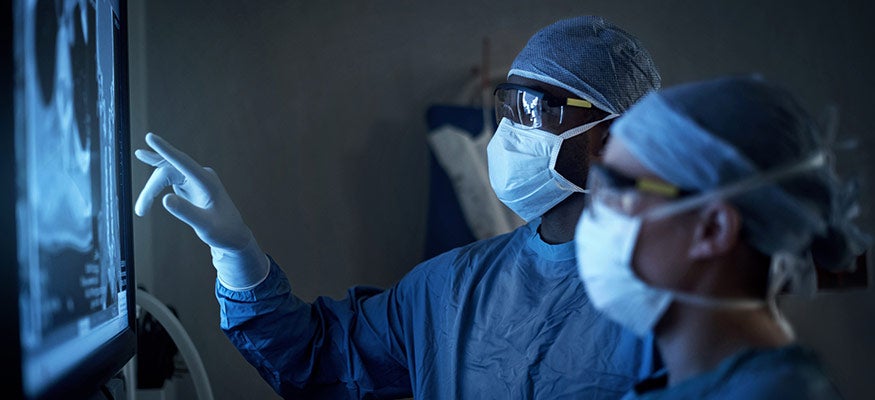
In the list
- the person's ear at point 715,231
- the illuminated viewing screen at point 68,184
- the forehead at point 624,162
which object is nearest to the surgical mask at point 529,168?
the forehead at point 624,162

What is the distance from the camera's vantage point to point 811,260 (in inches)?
38.9

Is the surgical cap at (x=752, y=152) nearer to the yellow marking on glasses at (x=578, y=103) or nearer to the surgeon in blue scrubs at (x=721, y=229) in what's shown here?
the surgeon in blue scrubs at (x=721, y=229)

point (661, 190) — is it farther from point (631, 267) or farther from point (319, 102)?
point (319, 102)

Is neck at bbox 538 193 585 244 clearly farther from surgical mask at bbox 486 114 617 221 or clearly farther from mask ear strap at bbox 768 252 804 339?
mask ear strap at bbox 768 252 804 339

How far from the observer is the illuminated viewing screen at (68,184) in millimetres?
737

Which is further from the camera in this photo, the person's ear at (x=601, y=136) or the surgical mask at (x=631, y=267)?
the person's ear at (x=601, y=136)

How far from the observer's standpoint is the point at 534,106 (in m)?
1.55

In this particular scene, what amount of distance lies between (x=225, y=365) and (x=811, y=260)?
6.61ft

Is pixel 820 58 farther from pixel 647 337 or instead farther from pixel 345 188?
pixel 647 337

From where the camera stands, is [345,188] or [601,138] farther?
[345,188]

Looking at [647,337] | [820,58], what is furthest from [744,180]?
[820,58]

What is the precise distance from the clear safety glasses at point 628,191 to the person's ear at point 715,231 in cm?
4

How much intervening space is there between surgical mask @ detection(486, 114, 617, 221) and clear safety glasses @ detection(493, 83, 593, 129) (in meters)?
0.02

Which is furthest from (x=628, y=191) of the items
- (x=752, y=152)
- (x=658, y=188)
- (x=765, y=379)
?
(x=765, y=379)
